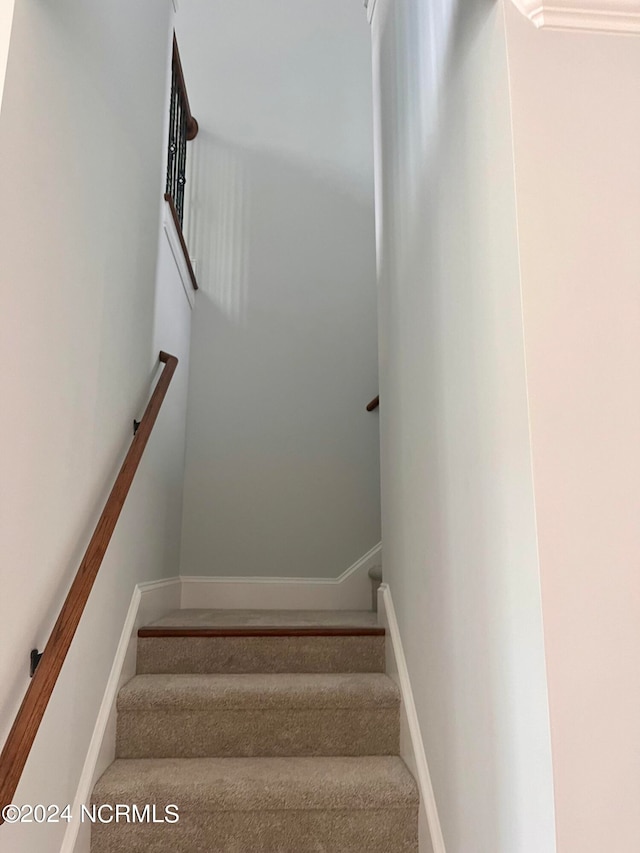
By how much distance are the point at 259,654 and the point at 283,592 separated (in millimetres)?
1113

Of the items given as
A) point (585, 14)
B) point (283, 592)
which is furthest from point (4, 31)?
point (283, 592)

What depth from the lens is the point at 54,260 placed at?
1.54 metres

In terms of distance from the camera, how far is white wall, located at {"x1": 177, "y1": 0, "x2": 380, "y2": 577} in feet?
11.8

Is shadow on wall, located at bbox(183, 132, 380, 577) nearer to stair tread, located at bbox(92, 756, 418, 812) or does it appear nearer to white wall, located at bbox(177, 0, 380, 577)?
white wall, located at bbox(177, 0, 380, 577)

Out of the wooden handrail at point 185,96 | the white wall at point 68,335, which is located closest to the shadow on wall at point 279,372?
the wooden handrail at point 185,96

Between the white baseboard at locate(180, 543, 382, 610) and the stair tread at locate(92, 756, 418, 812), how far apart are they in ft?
5.08

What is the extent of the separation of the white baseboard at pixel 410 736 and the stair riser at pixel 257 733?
3.9 inches

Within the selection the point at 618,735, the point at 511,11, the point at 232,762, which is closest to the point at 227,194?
the point at 511,11

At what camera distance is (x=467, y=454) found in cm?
149

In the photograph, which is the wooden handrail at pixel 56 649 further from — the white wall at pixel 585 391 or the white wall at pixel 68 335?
the white wall at pixel 585 391

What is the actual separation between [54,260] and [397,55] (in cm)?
164

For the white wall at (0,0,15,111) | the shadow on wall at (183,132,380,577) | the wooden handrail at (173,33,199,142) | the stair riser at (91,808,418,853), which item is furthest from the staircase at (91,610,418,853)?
the wooden handrail at (173,33,199,142)

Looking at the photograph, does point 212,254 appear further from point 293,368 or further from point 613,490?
point 613,490

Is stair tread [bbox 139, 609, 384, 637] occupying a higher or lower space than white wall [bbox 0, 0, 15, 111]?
lower
